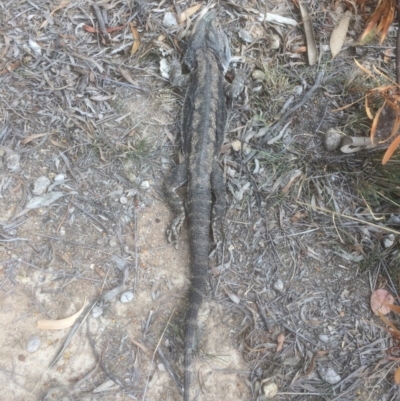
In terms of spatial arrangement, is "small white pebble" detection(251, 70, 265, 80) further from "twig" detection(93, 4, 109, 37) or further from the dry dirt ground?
"twig" detection(93, 4, 109, 37)

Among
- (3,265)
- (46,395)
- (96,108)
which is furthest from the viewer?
(96,108)

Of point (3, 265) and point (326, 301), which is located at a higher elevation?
point (3, 265)

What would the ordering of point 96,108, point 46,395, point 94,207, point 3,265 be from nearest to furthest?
point 46,395, point 3,265, point 94,207, point 96,108

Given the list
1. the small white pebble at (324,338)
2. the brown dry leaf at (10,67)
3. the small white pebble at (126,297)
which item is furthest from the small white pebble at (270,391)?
the brown dry leaf at (10,67)

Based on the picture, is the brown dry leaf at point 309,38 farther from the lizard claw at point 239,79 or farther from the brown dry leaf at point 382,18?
the lizard claw at point 239,79

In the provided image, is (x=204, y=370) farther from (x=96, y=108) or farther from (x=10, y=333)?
(x=96, y=108)

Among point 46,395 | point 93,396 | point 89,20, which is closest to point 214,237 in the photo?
point 93,396
